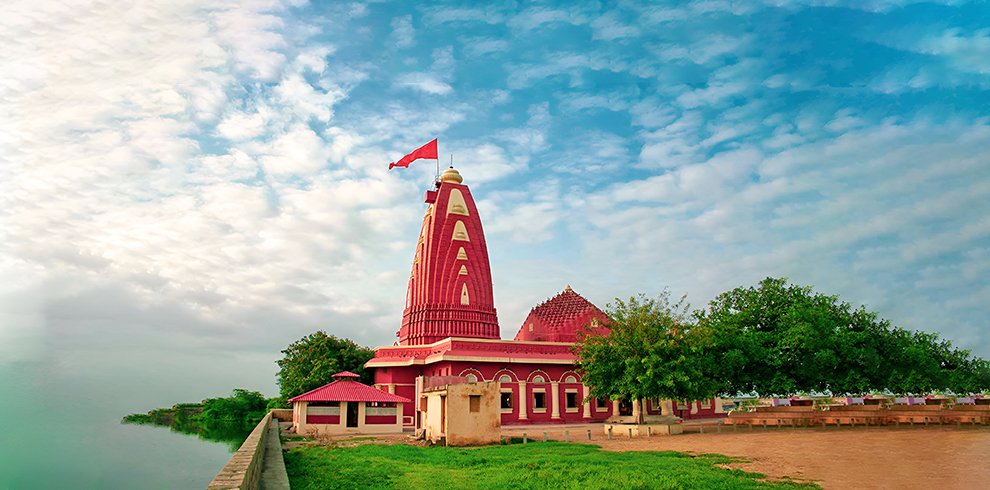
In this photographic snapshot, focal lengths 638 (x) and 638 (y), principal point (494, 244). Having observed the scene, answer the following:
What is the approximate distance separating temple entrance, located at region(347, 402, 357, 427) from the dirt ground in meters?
9.65

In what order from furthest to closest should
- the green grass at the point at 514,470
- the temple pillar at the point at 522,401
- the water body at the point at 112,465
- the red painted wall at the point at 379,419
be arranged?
1. the temple pillar at the point at 522,401
2. the red painted wall at the point at 379,419
3. the water body at the point at 112,465
4. the green grass at the point at 514,470

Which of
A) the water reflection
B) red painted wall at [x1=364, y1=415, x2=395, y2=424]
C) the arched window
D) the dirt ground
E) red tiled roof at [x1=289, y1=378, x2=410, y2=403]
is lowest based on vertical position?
the water reflection

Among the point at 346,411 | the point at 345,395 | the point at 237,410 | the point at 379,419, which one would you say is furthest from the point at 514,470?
the point at 237,410

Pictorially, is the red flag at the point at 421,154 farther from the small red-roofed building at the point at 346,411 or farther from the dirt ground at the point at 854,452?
the dirt ground at the point at 854,452

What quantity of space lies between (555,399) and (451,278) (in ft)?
34.4

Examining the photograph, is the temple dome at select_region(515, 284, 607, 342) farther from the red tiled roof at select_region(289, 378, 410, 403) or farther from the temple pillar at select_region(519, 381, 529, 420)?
the red tiled roof at select_region(289, 378, 410, 403)

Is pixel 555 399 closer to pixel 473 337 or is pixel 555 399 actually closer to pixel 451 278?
pixel 473 337

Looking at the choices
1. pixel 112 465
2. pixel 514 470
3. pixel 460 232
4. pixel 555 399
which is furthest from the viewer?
pixel 460 232

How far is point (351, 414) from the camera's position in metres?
31.6

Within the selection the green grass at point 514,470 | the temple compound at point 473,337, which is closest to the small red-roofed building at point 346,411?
the temple compound at point 473,337

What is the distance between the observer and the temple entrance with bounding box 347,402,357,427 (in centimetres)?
3144

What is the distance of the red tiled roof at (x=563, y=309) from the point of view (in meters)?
41.7

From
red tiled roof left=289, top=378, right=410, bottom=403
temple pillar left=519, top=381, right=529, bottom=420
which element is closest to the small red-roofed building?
red tiled roof left=289, top=378, right=410, bottom=403

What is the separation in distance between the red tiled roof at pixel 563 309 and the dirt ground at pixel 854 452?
43.7 feet
